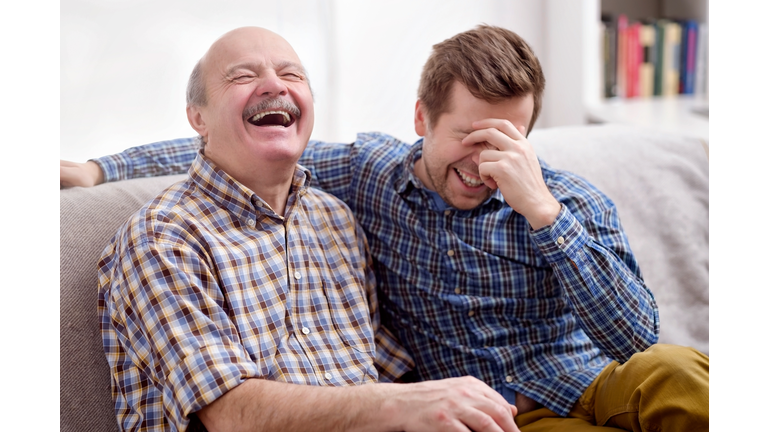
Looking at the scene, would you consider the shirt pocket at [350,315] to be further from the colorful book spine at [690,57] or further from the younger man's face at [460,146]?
the colorful book spine at [690,57]

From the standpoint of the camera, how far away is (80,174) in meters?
1.35

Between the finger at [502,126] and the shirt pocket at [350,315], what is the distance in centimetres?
39

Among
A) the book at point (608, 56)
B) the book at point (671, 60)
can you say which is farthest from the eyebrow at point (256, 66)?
the book at point (671, 60)

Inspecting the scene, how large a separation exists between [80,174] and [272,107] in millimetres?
416

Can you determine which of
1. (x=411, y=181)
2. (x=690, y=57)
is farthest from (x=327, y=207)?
(x=690, y=57)

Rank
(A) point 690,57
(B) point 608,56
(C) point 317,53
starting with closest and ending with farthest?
1. (C) point 317,53
2. (B) point 608,56
3. (A) point 690,57

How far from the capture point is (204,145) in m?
1.31

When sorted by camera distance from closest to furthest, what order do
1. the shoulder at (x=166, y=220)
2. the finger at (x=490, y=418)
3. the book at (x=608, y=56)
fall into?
the finger at (x=490, y=418), the shoulder at (x=166, y=220), the book at (x=608, y=56)

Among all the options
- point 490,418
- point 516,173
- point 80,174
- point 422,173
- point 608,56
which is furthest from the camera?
point 608,56

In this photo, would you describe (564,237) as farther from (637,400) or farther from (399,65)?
(399,65)

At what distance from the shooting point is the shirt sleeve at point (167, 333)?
999 mm

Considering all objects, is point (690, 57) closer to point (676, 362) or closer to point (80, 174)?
point (676, 362)

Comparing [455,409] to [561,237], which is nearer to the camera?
[455,409]

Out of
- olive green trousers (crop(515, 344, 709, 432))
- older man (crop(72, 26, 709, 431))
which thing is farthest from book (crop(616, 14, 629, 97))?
olive green trousers (crop(515, 344, 709, 432))
